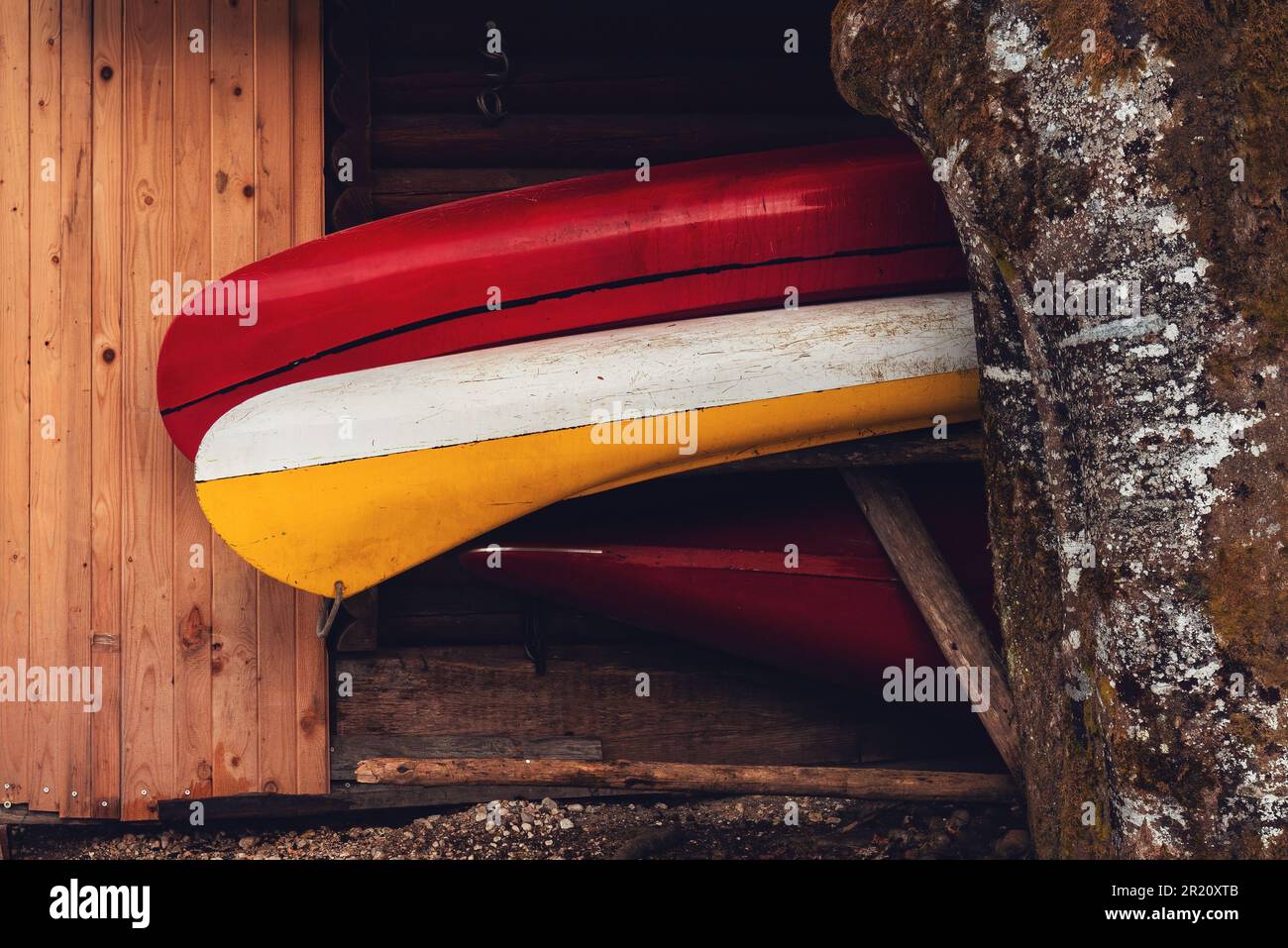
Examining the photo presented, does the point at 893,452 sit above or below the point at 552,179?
below

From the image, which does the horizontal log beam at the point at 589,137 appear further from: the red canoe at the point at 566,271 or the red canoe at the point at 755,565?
the red canoe at the point at 755,565

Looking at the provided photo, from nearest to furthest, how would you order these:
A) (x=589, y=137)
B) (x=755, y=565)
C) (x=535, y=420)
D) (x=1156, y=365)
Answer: (x=1156, y=365) → (x=535, y=420) → (x=755, y=565) → (x=589, y=137)

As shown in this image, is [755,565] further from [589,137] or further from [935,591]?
[589,137]

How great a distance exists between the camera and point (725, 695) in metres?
3.34

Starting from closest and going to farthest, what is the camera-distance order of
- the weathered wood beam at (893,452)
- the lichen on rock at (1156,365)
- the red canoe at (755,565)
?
the lichen on rock at (1156,365) < the weathered wood beam at (893,452) < the red canoe at (755,565)

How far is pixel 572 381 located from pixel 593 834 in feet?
4.99

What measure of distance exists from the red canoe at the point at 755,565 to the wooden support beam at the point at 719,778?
36 centimetres

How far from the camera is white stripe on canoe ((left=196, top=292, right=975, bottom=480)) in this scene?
8.71ft

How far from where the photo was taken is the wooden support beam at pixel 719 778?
2.75 meters

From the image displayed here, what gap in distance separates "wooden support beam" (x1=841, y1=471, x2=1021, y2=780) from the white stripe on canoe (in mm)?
381

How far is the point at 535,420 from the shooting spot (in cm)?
267

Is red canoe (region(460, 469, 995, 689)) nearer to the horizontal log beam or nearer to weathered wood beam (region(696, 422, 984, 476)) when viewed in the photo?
weathered wood beam (region(696, 422, 984, 476))

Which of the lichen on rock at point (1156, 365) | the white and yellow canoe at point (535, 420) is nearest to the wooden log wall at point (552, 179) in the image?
the white and yellow canoe at point (535, 420)

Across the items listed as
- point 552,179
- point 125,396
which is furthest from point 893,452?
point 125,396
